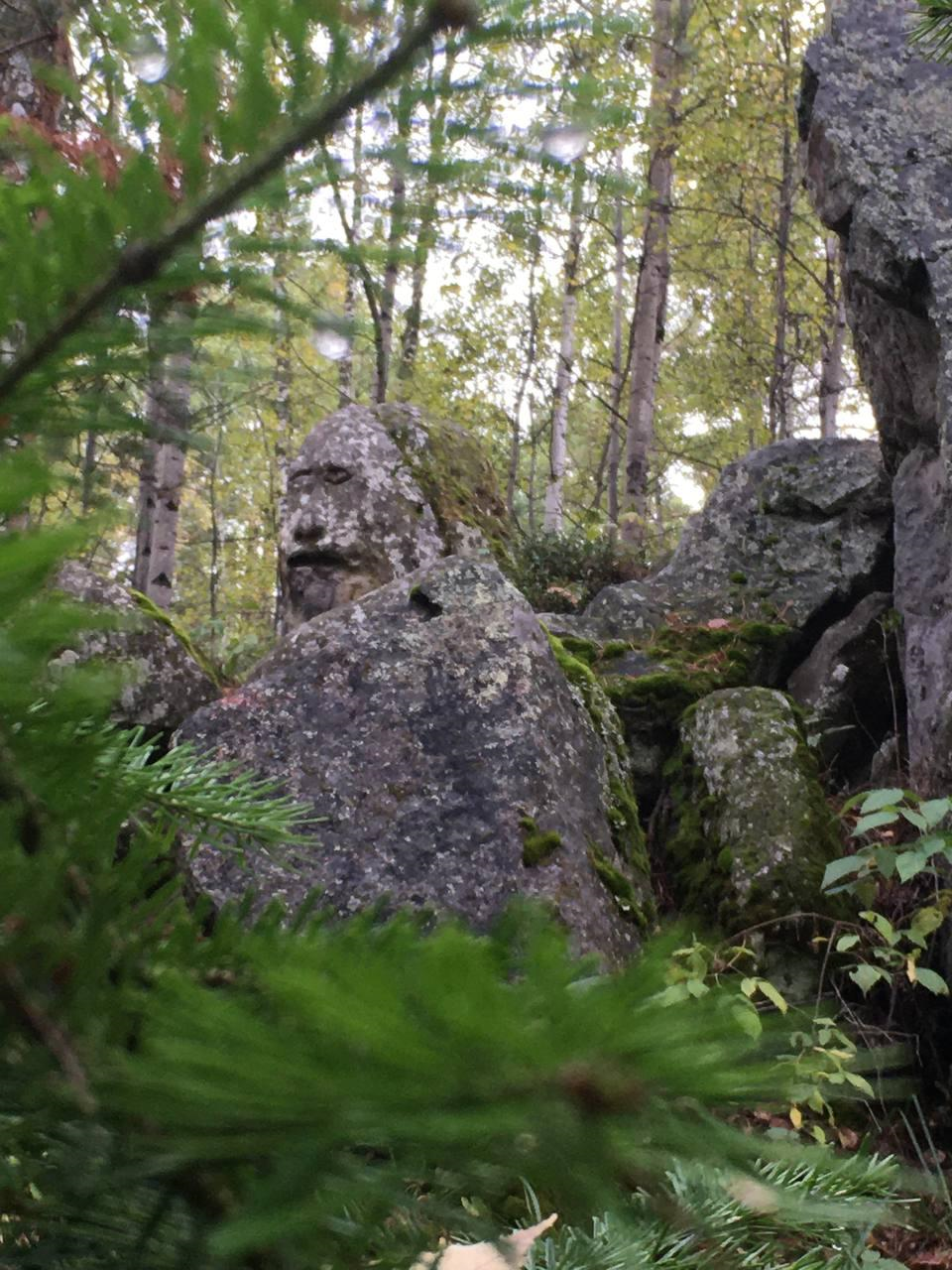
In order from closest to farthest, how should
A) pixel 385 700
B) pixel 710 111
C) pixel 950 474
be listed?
pixel 385 700, pixel 950 474, pixel 710 111

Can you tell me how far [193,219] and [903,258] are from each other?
4.61 metres

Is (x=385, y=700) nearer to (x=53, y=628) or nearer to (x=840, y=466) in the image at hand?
(x=53, y=628)

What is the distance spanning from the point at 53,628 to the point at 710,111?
1183 centimetres

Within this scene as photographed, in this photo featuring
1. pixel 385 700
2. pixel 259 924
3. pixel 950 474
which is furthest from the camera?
pixel 950 474

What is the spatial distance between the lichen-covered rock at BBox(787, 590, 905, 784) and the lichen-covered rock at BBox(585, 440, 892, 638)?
1.29ft

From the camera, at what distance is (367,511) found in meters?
6.12

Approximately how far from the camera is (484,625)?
327 centimetres

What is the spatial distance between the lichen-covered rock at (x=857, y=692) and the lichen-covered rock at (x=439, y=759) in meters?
1.72

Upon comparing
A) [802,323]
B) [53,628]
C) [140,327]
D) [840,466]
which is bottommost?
[53,628]

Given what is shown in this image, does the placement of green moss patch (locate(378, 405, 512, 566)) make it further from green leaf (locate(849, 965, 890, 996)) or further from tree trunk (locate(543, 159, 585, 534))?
green leaf (locate(849, 965, 890, 996))

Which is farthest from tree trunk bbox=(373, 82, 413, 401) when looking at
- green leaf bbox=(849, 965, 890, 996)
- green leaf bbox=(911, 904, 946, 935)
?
green leaf bbox=(911, 904, 946, 935)

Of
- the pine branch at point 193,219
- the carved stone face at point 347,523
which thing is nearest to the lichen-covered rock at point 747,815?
the carved stone face at point 347,523

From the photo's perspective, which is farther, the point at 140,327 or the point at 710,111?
the point at 710,111

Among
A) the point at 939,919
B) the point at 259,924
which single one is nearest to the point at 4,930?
the point at 259,924
